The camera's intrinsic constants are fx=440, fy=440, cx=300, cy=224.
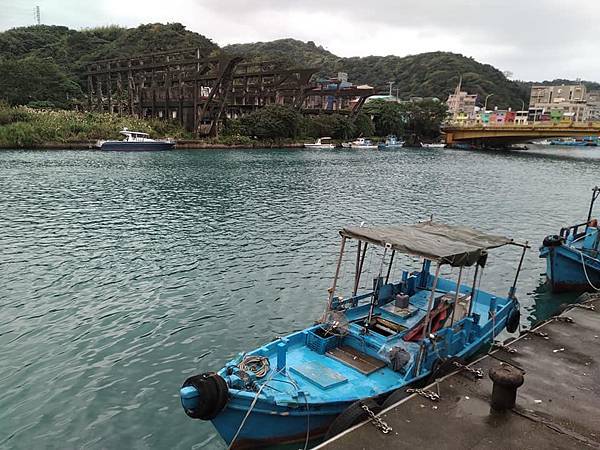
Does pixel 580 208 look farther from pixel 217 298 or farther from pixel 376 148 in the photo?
pixel 376 148

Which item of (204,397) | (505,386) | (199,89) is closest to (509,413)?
(505,386)

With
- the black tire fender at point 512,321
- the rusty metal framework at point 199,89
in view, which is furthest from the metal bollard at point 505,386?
the rusty metal framework at point 199,89

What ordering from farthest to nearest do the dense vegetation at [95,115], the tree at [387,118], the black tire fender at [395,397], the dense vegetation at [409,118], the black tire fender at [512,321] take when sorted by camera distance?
the dense vegetation at [409,118] < the tree at [387,118] < the dense vegetation at [95,115] < the black tire fender at [512,321] < the black tire fender at [395,397]

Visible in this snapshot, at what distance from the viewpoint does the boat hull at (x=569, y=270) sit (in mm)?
18123

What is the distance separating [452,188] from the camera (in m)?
48.5

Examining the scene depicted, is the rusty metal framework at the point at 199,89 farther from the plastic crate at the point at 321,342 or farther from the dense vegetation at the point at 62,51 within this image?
the plastic crate at the point at 321,342

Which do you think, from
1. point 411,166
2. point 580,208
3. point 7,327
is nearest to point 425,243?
point 7,327

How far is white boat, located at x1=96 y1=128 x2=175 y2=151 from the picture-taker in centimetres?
7428

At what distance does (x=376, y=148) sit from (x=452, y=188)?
2391 inches

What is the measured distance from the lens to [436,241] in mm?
11055

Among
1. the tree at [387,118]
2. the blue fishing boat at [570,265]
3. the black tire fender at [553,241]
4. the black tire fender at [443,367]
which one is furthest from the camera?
the tree at [387,118]

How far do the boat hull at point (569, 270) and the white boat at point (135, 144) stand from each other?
69933 mm

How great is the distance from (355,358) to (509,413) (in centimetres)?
331

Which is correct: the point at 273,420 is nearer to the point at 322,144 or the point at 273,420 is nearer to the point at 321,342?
the point at 321,342
